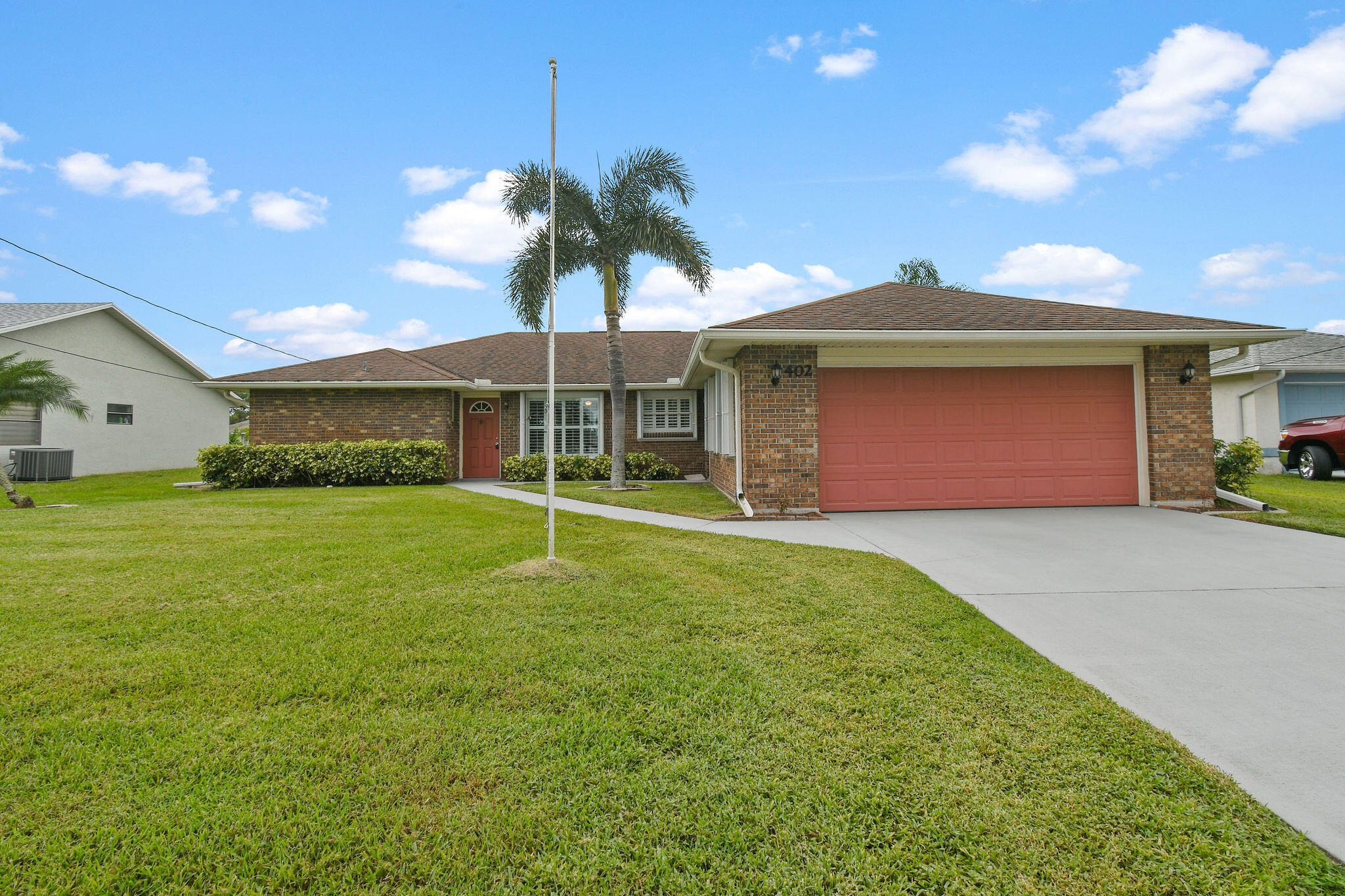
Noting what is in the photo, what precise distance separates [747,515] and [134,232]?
17433 mm

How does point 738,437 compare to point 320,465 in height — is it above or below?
above

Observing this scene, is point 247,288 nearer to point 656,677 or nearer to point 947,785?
point 656,677

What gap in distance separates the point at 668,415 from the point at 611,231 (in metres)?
5.31

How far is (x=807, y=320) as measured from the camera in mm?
8656

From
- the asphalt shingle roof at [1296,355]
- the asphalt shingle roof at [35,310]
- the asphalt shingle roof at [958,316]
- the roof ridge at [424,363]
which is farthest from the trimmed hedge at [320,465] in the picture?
the asphalt shingle roof at [1296,355]

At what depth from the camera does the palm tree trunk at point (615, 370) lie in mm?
12617

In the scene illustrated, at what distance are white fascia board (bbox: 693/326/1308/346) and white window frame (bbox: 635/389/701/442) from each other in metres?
7.45

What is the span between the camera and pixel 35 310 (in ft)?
55.8

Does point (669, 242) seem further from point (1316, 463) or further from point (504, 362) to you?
point (1316, 463)

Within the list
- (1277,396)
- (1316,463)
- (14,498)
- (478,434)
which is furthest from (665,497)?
(1277,396)

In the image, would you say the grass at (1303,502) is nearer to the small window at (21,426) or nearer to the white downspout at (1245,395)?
the white downspout at (1245,395)

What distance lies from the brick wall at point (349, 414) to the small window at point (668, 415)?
5243 millimetres

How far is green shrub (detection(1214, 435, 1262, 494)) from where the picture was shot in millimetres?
9094

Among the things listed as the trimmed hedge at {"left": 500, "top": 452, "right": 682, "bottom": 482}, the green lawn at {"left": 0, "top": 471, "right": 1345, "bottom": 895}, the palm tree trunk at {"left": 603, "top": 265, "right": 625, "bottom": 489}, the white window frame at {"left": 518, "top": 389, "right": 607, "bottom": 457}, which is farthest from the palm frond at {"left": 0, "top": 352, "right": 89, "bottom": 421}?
the palm tree trunk at {"left": 603, "top": 265, "right": 625, "bottom": 489}
